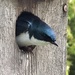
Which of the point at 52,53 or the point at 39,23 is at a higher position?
the point at 39,23

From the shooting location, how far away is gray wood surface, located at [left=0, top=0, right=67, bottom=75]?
2039 millimetres

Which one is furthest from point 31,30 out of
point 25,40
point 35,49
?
point 35,49

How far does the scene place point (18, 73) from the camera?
2.15 metres

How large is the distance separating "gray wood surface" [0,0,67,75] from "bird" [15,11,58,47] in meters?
0.05

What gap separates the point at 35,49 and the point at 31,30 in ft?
0.59

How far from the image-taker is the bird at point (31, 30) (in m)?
2.06

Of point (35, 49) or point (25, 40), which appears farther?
point (35, 49)

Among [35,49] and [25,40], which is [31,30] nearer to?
[25,40]

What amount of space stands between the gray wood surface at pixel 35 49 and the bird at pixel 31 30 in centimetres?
5

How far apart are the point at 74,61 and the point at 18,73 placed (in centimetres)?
221

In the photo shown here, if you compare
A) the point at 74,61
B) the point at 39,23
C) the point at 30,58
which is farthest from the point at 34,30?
the point at 74,61

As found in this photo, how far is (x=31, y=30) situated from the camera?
2.12 metres

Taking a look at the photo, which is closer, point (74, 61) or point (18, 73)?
point (18, 73)

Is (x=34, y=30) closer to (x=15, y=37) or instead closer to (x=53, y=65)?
(x=15, y=37)
